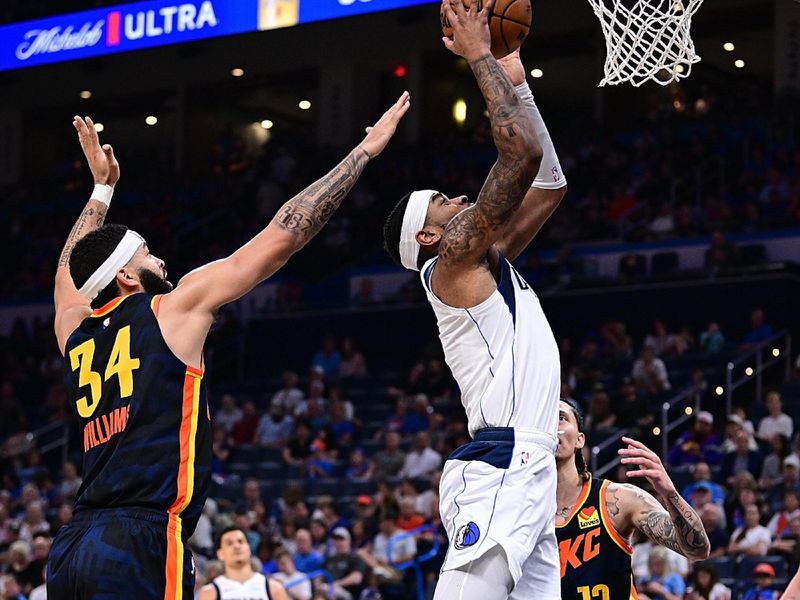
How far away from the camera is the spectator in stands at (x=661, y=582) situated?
10891 millimetres

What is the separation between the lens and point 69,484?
58.1ft

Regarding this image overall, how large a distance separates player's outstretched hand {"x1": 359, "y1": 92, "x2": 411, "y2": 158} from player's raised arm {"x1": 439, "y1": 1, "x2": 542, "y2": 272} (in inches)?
12.1

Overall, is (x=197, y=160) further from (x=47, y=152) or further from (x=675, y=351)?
(x=675, y=351)

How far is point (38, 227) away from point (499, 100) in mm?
22970

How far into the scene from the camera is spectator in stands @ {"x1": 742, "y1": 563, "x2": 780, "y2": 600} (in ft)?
35.3

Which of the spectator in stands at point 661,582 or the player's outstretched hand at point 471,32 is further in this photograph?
the spectator in stands at point 661,582

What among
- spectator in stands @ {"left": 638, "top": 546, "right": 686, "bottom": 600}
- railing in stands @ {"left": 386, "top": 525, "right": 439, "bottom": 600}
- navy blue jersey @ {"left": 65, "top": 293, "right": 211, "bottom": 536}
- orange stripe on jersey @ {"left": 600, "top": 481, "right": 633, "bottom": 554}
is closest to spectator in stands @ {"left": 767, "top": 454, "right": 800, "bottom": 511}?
spectator in stands @ {"left": 638, "top": 546, "right": 686, "bottom": 600}

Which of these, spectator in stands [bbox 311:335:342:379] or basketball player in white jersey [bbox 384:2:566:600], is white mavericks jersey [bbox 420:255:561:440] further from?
spectator in stands [bbox 311:335:342:379]

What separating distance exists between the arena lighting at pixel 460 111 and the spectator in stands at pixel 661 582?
584 inches

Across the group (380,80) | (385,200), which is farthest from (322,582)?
(380,80)

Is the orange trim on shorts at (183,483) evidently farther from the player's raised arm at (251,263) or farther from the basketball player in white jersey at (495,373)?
the basketball player in white jersey at (495,373)

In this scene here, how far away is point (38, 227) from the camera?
1053 inches

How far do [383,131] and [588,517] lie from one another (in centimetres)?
209

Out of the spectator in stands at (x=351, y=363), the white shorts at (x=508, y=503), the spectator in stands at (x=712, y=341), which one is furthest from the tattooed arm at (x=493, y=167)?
the spectator in stands at (x=351, y=363)
